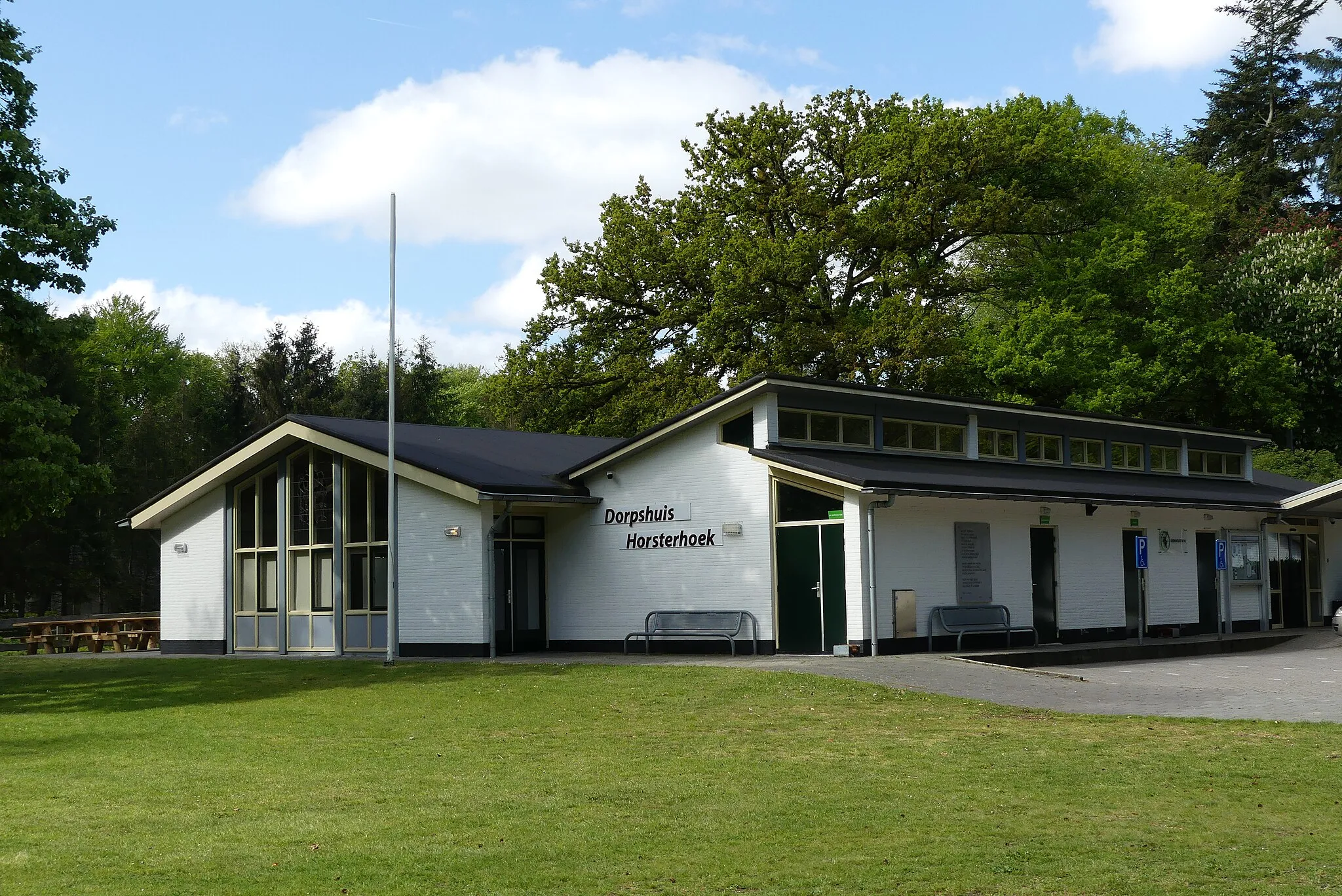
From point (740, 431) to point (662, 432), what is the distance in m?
1.54

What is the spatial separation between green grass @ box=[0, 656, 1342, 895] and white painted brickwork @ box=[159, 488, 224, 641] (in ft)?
41.1

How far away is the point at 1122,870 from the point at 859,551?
14.9 m

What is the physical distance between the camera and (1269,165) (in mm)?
60250

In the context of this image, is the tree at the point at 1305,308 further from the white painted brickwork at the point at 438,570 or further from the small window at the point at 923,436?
the white painted brickwork at the point at 438,570

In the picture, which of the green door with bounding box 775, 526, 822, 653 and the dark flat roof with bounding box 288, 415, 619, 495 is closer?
the green door with bounding box 775, 526, 822, 653

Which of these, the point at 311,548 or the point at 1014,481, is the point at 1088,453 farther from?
the point at 311,548

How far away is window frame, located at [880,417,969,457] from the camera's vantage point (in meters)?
26.5

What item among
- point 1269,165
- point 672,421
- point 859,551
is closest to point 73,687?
point 672,421

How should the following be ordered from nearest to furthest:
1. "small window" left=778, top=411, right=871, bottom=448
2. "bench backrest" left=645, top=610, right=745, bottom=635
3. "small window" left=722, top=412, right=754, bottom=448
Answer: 1. "bench backrest" left=645, top=610, right=745, bottom=635
2. "small window" left=722, top=412, right=754, bottom=448
3. "small window" left=778, top=411, right=871, bottom=448

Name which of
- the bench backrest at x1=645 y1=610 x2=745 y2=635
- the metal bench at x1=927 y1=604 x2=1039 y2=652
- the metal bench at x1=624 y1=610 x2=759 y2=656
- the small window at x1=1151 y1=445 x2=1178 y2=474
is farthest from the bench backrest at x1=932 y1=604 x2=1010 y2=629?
the small window at x1=1151 y1=445 x2=1178 y2=474

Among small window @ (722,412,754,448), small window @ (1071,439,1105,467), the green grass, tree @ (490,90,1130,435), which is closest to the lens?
the green grass

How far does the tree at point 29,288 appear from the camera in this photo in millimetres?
23297

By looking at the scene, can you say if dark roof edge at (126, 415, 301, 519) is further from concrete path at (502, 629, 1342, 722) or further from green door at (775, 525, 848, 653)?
green door at (775, 525, 848, 653)

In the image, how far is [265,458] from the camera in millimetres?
28969
